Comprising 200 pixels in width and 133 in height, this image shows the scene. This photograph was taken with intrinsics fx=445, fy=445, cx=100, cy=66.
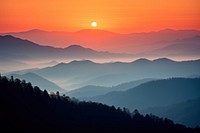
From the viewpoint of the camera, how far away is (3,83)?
279 ft

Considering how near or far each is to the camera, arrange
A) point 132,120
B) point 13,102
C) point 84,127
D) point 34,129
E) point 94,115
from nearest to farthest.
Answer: point 34,129 < point 13,102 < point 84,127 < point 94,115 < point 132,120

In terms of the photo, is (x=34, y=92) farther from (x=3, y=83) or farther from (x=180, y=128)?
(x=180, y=128)

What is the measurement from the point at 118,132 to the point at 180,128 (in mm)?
22579

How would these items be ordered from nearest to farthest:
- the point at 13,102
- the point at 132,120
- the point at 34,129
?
the point at 34,129 → the point at 13,102 → the point at 132,120

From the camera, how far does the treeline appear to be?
7462cm

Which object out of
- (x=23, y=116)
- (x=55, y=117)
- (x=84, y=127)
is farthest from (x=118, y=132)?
(x=23, y=116)

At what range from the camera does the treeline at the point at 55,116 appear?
7462 centimetres

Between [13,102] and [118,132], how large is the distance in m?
22.7

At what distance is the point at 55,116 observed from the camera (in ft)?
280

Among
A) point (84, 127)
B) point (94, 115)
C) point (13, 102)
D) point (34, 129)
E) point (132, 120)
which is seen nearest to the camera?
point (34, 129)

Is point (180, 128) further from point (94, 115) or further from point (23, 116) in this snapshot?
point (23, 116)

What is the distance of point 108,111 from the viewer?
102 metres

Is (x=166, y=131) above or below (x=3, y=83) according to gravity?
below

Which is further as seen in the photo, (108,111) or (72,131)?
(108,111)
